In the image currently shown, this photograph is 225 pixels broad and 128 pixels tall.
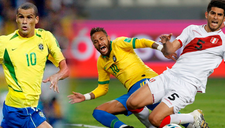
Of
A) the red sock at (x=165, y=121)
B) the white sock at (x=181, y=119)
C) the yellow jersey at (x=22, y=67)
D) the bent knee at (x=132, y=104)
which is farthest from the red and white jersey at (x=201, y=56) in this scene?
the yellow jersey at (x=22, y=67)

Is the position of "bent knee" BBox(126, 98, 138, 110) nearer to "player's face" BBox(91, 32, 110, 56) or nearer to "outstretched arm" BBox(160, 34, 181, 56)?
"outstretched arm" BBox(160, 34, 181, 56)

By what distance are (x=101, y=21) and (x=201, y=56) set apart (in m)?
9.36

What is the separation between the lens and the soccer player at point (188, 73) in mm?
4812

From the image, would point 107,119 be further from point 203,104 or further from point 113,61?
point 203,104

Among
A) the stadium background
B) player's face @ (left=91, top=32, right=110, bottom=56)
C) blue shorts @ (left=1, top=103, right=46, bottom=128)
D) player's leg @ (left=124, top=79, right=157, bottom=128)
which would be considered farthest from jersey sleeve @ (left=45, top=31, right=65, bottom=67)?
the stadium background

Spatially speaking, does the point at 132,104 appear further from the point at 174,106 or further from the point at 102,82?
the point at 102,82

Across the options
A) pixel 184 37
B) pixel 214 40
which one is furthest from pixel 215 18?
pixel 184 37

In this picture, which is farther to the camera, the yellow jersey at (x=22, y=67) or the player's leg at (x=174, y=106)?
the player's leg at (x=174, y=106)

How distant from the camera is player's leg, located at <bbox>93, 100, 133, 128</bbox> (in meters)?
5.22

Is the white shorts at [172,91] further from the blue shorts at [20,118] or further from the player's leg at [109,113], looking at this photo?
the blue shorts at [20,118]

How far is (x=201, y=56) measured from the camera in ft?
16.1

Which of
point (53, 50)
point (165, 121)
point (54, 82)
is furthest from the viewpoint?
point (165, 121)

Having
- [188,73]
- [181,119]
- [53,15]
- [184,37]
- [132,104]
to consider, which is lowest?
[53,15]

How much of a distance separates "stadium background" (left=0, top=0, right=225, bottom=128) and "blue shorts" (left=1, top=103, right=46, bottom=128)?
202 inches
